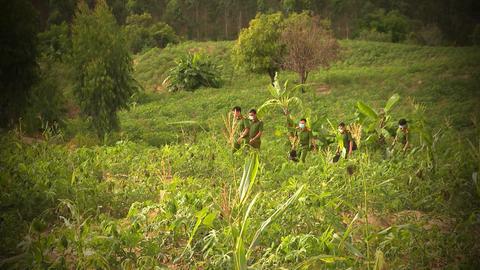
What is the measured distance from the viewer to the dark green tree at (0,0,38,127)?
37.6 ft

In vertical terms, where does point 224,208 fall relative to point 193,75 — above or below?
above

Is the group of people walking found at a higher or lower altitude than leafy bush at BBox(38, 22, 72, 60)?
lower

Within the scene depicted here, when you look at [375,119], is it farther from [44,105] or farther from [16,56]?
[44,105]

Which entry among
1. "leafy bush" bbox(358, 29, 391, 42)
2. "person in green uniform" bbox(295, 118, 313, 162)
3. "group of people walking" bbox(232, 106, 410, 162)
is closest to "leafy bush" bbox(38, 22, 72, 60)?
"group of people walking" bbox(232, 106, 410, 162)

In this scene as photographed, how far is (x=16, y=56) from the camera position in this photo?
1177 cm

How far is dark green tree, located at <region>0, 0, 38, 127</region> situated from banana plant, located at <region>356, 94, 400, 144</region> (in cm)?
901

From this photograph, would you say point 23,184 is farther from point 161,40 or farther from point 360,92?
point 161,40

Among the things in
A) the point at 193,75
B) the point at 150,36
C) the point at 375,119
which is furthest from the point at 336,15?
the point at 375,119

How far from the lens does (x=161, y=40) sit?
3778 centimetres

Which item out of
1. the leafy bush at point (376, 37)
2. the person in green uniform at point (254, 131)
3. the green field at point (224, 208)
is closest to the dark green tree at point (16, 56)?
the green field at point (224, 208)

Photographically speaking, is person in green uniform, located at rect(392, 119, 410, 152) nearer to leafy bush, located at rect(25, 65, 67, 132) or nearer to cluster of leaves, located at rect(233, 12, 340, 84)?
leafy bush, located at rect(25, 65, 67, 132)

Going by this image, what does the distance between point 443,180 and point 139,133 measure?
9.57 metres

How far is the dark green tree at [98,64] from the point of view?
12844mm

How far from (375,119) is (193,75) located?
18.4 m
